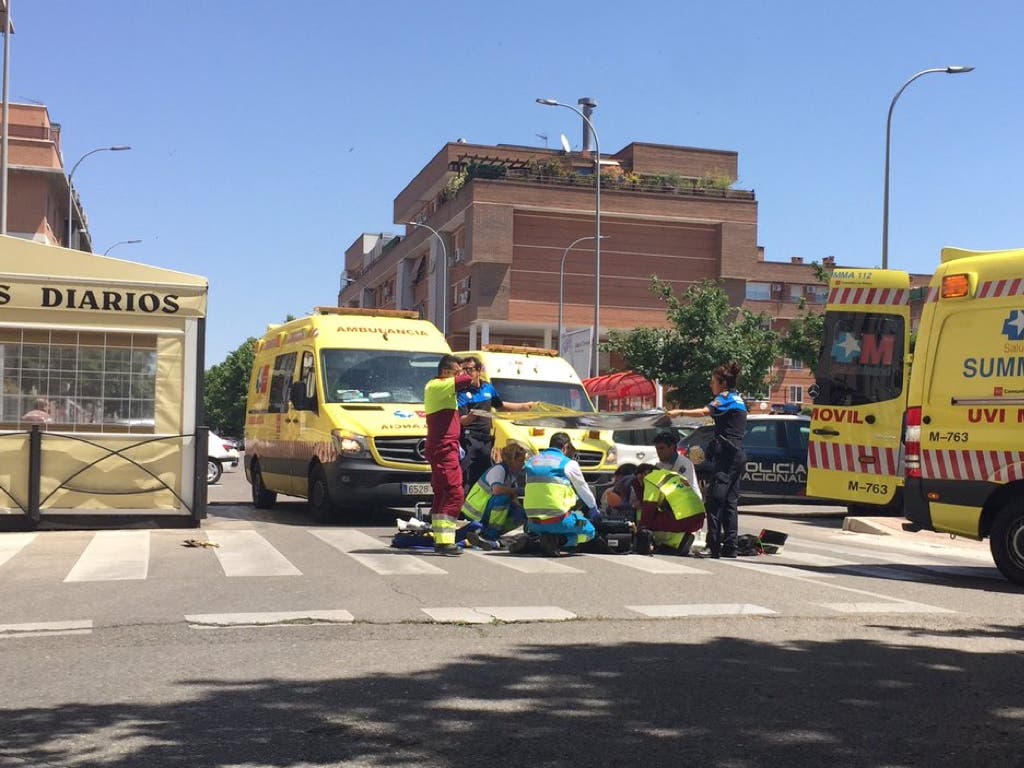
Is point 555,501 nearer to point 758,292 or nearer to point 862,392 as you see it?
point 862,392

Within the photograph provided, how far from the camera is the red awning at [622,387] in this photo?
41.1 m

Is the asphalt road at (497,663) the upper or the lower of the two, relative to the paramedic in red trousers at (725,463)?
lower

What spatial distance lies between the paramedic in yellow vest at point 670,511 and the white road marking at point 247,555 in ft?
11.1

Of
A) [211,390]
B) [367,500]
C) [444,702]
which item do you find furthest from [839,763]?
[211,390]

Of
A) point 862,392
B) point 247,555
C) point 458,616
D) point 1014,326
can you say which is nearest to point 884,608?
point 458,616

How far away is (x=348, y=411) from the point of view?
53.0 feet

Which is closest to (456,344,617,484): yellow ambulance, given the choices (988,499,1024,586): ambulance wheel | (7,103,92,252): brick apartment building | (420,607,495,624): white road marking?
(988,499,1024,586): ambulance wheel

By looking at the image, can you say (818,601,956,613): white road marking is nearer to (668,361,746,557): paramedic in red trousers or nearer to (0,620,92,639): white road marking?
(668,361,746,557): paramedic in red trousers

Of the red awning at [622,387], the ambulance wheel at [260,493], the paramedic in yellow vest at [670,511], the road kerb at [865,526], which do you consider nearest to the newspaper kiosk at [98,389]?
the ambulance wheel at [260,493]

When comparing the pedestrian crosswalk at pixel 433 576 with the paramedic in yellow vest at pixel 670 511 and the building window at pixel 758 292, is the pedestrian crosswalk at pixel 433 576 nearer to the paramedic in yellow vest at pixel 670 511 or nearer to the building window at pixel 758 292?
the paramedic in yellow vest at pixel 670 511

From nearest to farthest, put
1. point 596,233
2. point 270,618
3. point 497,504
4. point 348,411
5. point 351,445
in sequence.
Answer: point 270,618 < point 497,504 < point 351,445 < point 348,411 < point 596,233

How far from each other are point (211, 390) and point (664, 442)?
4938 inches

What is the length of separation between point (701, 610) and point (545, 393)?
391 inches

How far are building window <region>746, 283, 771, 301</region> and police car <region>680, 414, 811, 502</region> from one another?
74.1 m
